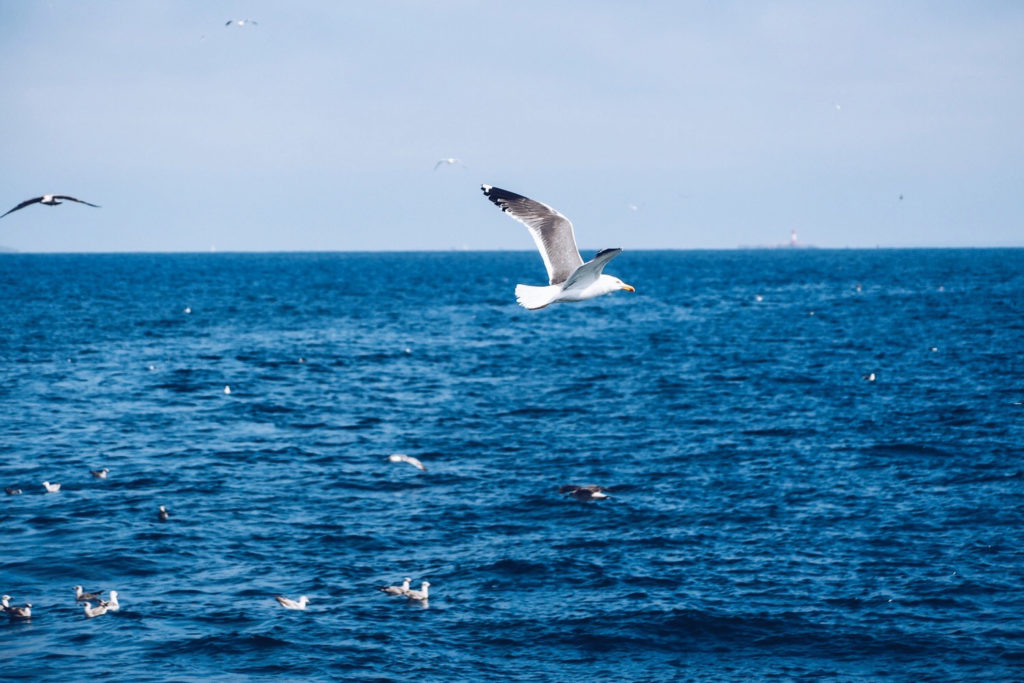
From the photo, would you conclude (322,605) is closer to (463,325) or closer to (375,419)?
(375,419)

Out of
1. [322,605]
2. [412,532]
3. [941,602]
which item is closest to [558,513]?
[412,532]

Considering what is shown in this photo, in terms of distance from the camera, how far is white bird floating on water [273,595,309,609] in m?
20.7

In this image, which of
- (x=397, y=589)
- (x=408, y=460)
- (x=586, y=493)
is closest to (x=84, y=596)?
(x=397, y=589)

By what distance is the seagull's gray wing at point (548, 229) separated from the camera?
52.3 feet

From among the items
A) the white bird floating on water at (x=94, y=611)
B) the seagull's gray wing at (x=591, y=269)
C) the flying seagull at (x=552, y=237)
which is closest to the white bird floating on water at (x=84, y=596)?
the white bird floating on water at (x=94, y=611)

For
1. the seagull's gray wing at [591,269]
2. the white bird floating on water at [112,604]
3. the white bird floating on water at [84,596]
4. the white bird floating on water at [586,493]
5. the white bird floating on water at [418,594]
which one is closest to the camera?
the seagull's gray wing at [591,269]

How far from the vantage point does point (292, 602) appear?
20.8 metres

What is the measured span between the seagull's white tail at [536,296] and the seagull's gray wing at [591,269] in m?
0.24

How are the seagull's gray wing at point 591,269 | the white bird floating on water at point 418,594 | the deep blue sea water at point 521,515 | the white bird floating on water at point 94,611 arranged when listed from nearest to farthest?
the seagull's gray wing at point 591,269 < the deep blue sea water at point 521,515 < the white bird floating on water at point 94,611 < the white bird floating on water at point 418,594

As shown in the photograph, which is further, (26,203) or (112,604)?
(112,604)

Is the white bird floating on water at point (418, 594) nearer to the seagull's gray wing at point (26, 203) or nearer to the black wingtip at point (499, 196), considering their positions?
the black wingtip at point (499, 196)

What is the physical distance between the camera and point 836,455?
3319 cm

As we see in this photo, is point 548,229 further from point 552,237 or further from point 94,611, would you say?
point 94,611

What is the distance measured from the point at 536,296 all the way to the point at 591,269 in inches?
39.0
